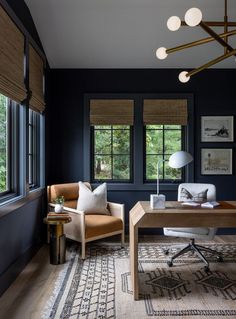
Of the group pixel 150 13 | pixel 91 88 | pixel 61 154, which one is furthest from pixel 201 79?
pixel 61 154

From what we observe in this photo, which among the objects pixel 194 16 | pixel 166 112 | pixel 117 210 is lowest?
pixel 117 210

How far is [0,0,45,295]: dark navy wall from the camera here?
112 inches

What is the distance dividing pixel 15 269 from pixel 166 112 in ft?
10.4

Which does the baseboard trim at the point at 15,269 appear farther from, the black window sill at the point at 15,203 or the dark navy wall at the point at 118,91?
the dark navy wall at the point at 118,91

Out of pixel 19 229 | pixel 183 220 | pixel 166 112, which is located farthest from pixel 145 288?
pixel 166 112

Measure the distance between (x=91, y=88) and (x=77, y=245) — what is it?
2473 mm

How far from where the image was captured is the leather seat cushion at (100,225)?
3.79 m

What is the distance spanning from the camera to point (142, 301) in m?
2.63

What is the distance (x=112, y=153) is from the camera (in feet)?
16.6

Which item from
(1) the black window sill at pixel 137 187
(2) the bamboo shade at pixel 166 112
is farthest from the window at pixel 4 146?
(2) the bamboo shade at pixel 166 112

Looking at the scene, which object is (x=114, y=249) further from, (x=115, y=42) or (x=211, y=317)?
(x=115, y=42)

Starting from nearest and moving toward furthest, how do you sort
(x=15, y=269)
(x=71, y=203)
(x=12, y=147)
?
(x=15, y=269)
(x=12, y=147)
(x=71, y=203)

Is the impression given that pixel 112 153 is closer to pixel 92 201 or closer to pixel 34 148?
pixel 92 201

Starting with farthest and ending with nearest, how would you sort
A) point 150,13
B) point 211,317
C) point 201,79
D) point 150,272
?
point 201,79 → point 150,13 → point 150,272 → point 211,317
